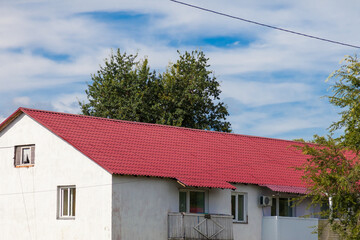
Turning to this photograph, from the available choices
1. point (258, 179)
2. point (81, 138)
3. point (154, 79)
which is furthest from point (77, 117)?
point (154, 79)

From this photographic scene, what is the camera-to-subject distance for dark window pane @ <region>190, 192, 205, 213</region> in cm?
3180

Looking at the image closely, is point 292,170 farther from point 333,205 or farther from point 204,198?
point 333,205

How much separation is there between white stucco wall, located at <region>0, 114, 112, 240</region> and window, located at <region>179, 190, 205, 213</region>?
13.5 feet

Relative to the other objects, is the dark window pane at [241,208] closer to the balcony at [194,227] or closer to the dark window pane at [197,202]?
the dark window pane at [197,202]

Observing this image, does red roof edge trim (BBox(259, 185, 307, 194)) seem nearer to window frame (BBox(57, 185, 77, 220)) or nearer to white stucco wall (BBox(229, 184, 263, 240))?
white stucco wall (BBox(229, 184, 263, 240))

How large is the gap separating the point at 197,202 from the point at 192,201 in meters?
0.28

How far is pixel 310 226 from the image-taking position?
1347 inches

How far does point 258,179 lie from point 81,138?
29.1 ft

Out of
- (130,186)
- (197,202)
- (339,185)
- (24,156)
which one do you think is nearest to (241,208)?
(197,202)

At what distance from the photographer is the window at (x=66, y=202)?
3056cm

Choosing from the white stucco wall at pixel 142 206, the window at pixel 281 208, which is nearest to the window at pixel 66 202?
the white stucco wall at pixel 142 206

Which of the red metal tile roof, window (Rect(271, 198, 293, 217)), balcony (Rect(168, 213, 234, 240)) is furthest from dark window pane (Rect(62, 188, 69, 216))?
window (Rect(271, 198, 293, 217))

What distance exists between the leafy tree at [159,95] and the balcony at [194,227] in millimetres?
22408

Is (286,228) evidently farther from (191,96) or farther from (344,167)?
(191,96)
